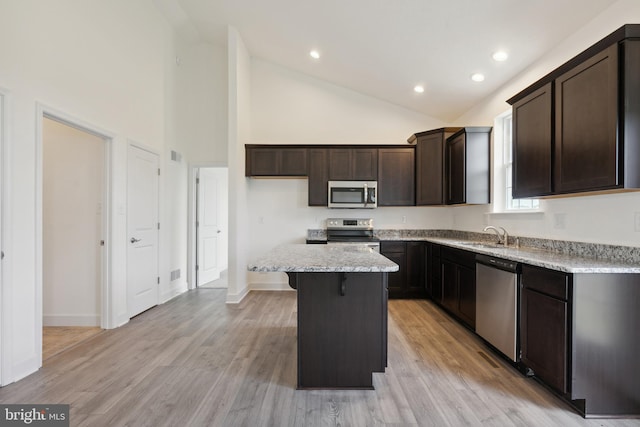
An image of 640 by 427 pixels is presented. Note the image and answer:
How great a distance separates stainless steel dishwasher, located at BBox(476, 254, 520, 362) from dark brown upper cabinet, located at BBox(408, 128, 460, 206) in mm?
1682

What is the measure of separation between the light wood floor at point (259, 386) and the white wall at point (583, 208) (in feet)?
4.06

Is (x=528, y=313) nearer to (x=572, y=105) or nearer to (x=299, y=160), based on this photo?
(x=572, y=105)

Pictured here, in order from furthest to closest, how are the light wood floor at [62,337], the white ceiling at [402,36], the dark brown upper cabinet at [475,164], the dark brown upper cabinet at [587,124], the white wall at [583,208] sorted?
the dark brown upper cabinet at [475,164] → the light wood floor at [62,337] → the white ceiling at [402,36] → the white wall at [583,208] → the dark brown upper cabinet at [587,124]

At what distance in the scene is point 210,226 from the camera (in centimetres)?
557

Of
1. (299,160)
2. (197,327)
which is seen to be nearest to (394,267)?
(197,327)

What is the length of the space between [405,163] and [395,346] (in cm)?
292

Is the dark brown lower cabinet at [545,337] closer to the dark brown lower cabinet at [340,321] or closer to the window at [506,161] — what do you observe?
the dark brown lower cabinet at [340,321]

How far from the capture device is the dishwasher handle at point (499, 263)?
91.0 inches

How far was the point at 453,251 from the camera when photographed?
11.6ft

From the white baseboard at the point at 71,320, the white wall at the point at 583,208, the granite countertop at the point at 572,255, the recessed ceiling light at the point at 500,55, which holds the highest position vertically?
the recessed ceiling light at the point at 500,55

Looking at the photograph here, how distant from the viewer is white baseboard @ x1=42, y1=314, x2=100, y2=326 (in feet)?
10.8

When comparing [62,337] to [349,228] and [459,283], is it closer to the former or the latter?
[349,228]

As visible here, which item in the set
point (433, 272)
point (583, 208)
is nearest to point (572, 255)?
point (583, 208)

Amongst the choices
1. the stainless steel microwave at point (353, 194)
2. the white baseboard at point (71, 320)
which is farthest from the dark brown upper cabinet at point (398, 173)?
the white baseboard at point (71, 320)
